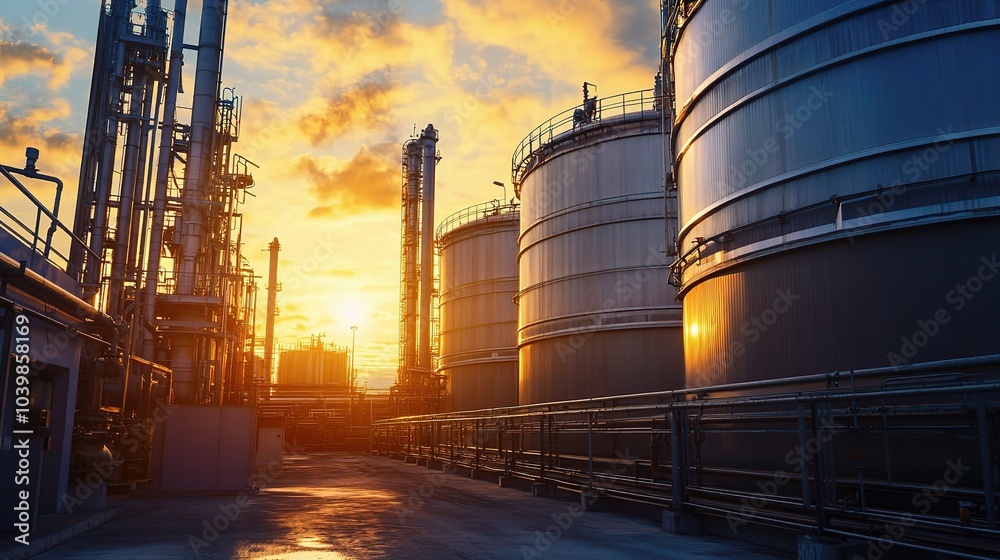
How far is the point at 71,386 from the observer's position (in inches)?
522

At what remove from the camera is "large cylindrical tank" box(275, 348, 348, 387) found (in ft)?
261

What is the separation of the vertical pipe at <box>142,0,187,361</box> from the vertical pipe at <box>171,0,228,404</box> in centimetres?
130

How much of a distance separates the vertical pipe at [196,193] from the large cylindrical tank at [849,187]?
16989 mm

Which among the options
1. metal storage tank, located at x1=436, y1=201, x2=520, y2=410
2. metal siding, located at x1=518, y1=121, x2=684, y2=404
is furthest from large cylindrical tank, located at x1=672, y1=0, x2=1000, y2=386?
metal storage tank, located at x1=436, y1=201, x2=520, y2=410

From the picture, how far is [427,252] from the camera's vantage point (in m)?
49.3

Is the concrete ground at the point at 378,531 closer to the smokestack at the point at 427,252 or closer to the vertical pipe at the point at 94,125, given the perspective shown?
the vertical pipe at the point at 94,125

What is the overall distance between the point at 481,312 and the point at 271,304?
27.3 meters

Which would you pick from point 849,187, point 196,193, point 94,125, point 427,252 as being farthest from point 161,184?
point 427,252

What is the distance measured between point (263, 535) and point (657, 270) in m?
16.9

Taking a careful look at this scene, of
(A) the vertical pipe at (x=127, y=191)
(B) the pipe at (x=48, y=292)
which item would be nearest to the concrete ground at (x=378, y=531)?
(B) the pipe at (x=48, y=292)

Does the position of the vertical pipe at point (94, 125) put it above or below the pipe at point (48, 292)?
above

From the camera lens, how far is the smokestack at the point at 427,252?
4928 cm

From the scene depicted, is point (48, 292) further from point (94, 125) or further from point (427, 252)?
point (427, 252)

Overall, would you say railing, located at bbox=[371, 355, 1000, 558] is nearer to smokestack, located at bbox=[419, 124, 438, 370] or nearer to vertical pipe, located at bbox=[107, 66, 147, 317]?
vertical pipe, located at bbox=[107, 66, 147, 317]
